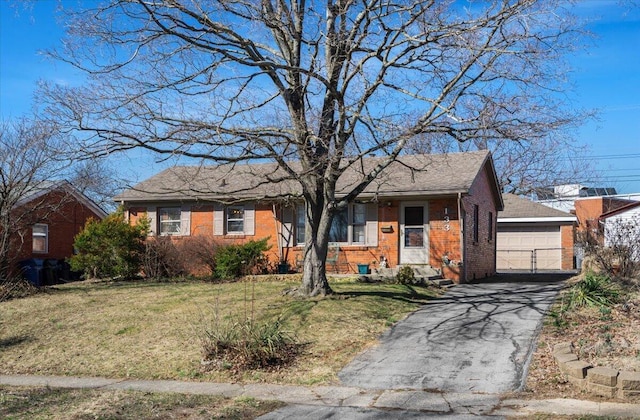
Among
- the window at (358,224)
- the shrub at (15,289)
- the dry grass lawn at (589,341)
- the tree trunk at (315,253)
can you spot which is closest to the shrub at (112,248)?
the shrub at (15,289)

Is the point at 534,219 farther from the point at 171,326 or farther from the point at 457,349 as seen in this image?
the point at 171,326

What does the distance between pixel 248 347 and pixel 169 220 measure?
14980 mm

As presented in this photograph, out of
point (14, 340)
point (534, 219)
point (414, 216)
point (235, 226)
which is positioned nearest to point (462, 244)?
point (414, 216)

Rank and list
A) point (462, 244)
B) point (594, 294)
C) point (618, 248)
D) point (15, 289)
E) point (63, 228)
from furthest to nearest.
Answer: point (63, 228) → point (462, 244) → point (15, 289) → point (618, 248) → point (594, 294)

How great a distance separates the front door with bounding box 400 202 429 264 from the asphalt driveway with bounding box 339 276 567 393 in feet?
17.8

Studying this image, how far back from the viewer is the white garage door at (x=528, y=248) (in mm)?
32656

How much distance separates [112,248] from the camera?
70.0 feet

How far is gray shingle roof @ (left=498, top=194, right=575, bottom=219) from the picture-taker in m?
32.6

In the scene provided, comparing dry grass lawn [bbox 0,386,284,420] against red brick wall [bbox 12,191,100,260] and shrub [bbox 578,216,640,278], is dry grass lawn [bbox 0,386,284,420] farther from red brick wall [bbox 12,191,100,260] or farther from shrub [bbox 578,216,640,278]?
red brick wall [bbox 12,191,100,260]

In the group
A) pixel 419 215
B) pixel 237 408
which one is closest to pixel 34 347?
pixel 237 408

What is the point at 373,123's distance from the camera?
12969 millimetres

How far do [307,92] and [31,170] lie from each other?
8791 mm

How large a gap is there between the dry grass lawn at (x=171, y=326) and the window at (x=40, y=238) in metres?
10.5

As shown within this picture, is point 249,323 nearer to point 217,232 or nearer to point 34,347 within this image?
point 34,347
